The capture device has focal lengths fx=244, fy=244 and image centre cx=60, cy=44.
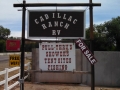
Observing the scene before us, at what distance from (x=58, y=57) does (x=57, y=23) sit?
966 mm

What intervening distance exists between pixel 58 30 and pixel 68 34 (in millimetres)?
308

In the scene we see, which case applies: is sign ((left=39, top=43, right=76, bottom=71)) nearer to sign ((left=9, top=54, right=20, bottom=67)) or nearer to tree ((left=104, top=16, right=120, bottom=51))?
sign ((left=9, top=54, right=20, bottom=67))

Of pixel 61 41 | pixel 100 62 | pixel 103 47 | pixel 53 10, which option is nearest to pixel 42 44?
pixel 61 41

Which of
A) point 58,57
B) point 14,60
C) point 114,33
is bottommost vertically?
point 14,60

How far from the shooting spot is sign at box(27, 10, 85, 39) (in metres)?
6.93

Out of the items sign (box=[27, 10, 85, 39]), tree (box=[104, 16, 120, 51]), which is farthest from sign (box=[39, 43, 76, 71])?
tree (box=[104, 16, 120, 51])

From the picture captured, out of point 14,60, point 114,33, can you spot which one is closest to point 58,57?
point 14,60

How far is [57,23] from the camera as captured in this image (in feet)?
22.7

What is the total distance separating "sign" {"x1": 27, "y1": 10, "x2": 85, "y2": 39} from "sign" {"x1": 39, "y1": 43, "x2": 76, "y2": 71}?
0.94 ft

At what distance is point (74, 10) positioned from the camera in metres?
6.96

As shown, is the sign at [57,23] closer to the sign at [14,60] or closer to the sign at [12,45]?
the sign at [14,60]

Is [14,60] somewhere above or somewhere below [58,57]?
below

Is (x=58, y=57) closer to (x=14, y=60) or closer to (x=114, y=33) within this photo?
(x=14, y=60)

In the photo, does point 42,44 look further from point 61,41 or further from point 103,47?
point 103,47
